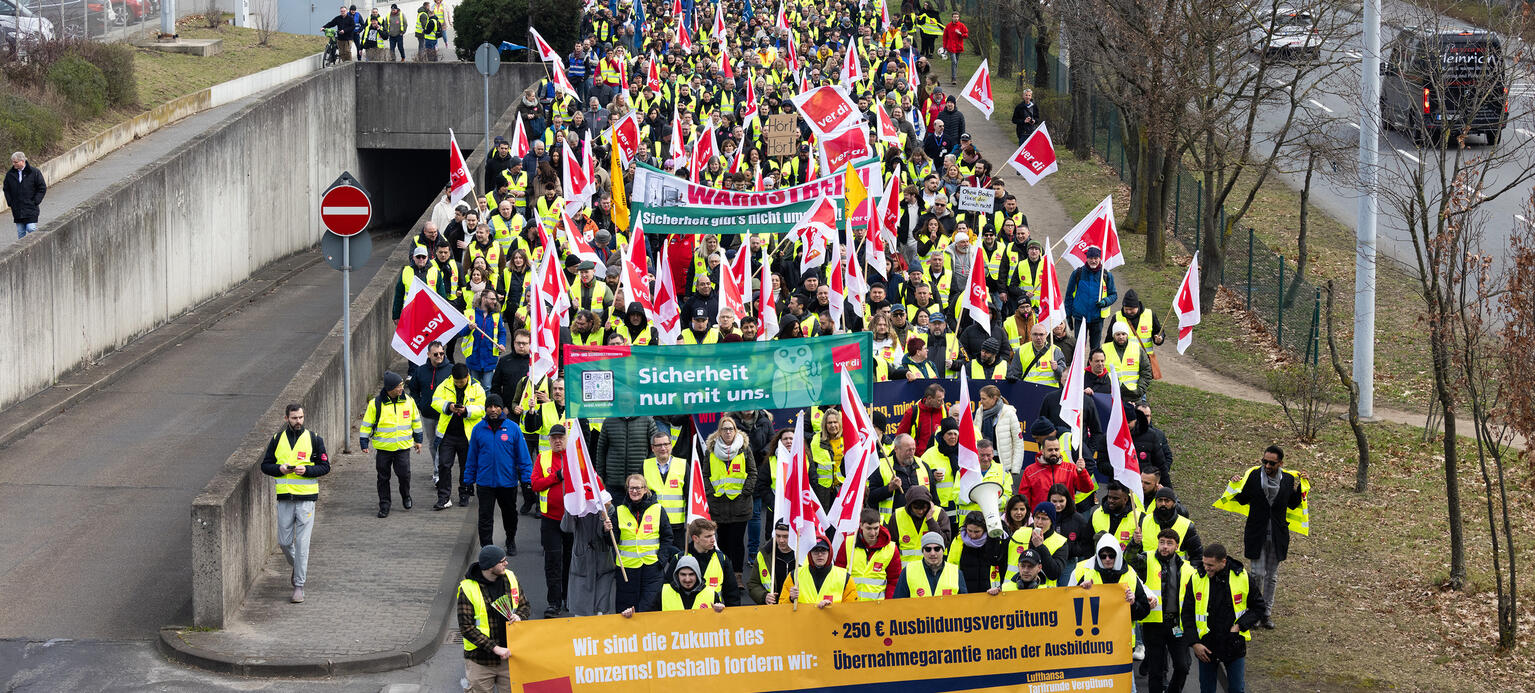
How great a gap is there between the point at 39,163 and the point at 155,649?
655 inches

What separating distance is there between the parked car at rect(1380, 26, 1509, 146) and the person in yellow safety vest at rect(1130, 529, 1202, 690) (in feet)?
17.1

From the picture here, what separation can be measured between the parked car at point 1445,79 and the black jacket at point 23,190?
16617 mm

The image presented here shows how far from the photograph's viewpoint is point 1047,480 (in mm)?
14203

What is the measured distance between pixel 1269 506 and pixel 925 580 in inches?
134

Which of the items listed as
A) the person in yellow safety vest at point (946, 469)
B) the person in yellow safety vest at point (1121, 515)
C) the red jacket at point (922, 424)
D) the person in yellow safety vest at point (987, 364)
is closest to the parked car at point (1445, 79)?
the person in yellow safety vest at point (987, 364)

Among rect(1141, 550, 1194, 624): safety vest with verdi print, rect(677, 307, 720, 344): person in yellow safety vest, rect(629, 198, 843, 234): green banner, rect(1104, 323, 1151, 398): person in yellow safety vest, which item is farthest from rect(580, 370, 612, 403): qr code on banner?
rect(629, 198, 843, 234): green banner

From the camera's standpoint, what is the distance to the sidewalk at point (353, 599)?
13625mm

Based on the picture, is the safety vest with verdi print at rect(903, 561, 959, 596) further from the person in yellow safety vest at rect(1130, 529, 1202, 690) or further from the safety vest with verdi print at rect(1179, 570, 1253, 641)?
the safety vest with verdi print at rect(1179, 570, 1253, 641)

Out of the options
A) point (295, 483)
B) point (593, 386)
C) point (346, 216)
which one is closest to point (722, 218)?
point (346, 216)

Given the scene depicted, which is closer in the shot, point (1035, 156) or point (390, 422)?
point (390, 422)

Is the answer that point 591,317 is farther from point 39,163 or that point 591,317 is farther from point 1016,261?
point 39,163

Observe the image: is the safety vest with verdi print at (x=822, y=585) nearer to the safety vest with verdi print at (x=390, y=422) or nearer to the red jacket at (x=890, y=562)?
the red jacket at (x=890, y=562)

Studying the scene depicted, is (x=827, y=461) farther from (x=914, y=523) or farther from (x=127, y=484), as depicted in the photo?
(x=127, y=484)

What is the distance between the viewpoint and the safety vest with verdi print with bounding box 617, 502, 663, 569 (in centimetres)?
1338
